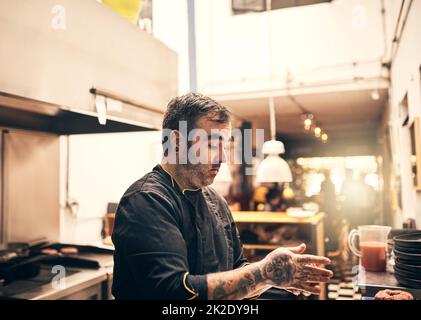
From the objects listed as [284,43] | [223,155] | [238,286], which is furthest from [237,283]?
[284,43]

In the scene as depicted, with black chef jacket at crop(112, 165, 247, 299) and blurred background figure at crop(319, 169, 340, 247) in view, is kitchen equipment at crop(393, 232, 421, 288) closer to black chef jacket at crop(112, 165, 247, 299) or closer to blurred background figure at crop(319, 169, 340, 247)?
black chef jacket at crop(112, 165, 247, 299)

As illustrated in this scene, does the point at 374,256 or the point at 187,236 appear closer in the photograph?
the point at 187,236

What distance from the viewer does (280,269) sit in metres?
1.04

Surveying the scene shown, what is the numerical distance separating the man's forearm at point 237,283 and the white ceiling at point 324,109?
13.1 feet

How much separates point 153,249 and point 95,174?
2366mm

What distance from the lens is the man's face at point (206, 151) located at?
46.1 inches

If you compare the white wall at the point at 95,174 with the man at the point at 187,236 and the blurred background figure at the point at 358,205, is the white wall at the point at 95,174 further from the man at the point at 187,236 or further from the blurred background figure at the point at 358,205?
the blurred background figure at the point at 358,205

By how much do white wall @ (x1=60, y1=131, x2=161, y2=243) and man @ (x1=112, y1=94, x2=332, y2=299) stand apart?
1.82 meters

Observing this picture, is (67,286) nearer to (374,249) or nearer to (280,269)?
(280,269)

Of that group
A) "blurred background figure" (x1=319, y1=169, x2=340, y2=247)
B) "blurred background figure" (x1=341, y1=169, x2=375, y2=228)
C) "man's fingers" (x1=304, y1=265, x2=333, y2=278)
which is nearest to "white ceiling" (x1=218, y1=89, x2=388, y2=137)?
"blurred background figure" (x1=319, y1=169, x2=340, y2=247)

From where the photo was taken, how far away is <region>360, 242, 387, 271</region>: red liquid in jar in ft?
5.87

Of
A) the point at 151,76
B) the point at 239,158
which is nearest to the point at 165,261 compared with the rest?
the point at 151,76
